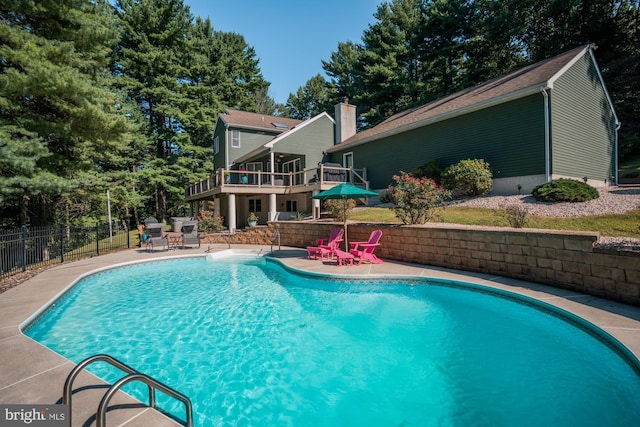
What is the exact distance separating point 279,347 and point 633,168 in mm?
29777

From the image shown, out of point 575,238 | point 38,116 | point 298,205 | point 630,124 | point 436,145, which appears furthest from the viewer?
point 630,124

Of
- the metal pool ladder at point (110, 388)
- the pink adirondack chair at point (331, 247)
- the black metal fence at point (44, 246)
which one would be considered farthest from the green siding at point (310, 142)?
the metal pool ladder at point (110, 388)

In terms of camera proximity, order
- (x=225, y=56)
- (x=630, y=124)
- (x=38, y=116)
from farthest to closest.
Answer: (x=225, y=56) → (x=630, y=124) → (x=38, y=116)

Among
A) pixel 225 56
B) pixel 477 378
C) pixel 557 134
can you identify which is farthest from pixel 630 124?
pixel 225 56

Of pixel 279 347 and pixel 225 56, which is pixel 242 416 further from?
pixel 225 56

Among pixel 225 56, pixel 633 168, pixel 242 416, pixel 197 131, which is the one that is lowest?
pixel 242 416

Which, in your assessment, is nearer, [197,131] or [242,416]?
[242,416]

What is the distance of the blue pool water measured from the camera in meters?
3.45

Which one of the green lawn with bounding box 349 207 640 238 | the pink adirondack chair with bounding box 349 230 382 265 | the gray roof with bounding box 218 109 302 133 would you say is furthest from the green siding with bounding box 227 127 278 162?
the pink adirondack chair with bounding box 349 230 382 265

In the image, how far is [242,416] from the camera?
138 inches

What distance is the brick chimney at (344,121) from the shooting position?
25047 mm

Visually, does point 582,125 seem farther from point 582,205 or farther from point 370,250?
point 370,250

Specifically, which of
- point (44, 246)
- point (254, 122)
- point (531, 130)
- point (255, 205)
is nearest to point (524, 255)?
point (531, 130)

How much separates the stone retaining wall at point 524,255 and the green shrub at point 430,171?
6459 millimetres
